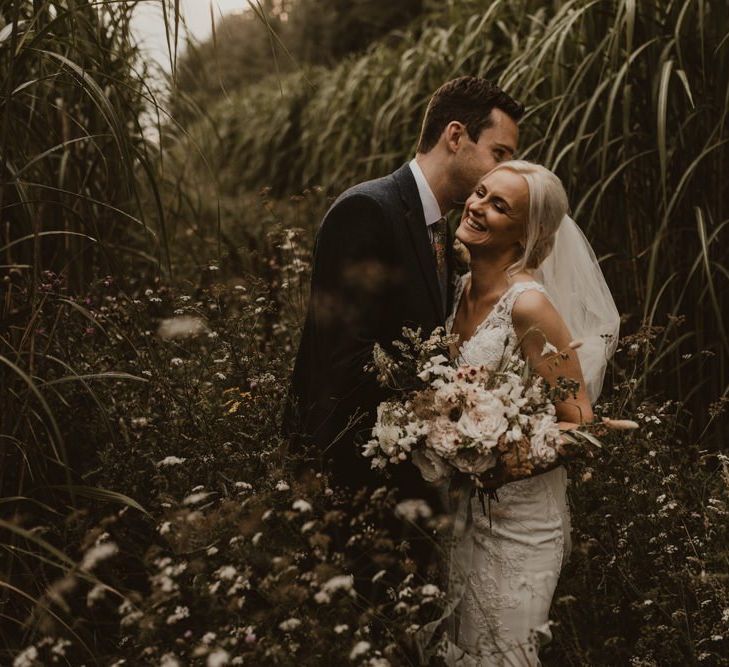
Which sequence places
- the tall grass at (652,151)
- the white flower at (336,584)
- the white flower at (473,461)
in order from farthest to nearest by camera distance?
the tall grass at (652,151) < the white flower at (473,461) < the white flower at (336,584)

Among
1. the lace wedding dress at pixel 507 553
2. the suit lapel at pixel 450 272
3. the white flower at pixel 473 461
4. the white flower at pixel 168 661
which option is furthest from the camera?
the suit lapel at pixel 450 272

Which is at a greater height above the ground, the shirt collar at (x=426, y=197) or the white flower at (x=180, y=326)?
the shirt collar at (x=426, y=197)

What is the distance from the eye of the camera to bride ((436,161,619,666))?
87.0 inches

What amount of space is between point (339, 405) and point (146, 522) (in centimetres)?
78

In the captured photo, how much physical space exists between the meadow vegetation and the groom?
5.1 inches

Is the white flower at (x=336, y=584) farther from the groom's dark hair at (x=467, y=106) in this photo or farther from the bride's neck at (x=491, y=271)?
the groom's dark hair at (x=467, y=106)

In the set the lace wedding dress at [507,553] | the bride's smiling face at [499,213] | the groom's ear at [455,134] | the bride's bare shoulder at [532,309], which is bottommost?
the lace wedding dress at [507,553]

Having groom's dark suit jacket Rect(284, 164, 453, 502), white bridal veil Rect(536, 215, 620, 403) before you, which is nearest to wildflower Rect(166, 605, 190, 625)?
groom's dark suit jacket Rect(284, 164, 453, 502)

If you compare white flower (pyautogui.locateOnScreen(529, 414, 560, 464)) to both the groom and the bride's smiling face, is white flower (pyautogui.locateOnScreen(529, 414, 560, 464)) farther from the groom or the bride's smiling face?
the bride's smiling face

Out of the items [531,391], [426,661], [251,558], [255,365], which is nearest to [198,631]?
[251,558]

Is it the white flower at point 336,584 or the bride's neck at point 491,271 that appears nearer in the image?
the white flower at point 336,584

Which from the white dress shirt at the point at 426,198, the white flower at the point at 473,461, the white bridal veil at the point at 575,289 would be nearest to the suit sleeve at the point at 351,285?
the white dress shirt at the point at 426,198

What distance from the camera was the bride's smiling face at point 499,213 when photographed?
2387 mm

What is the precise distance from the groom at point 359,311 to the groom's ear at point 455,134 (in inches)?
6.0
